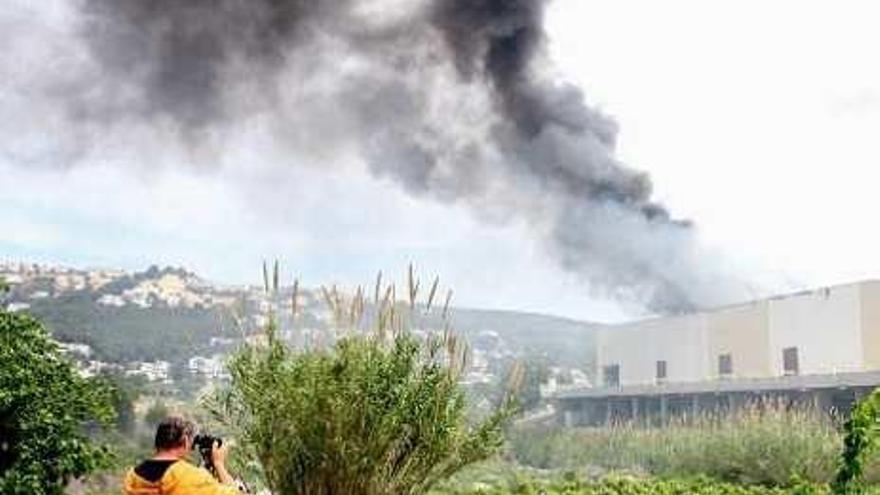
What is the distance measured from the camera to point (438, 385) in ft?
22.5

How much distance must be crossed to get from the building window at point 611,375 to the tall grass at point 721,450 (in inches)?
1062

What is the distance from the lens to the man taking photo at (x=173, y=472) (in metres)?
3.58

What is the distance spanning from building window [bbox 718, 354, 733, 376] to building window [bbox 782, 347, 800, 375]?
3.44 m

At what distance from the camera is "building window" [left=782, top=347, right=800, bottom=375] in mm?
38250

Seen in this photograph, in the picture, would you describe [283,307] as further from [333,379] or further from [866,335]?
[866,335]

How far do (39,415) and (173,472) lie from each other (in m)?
4.36

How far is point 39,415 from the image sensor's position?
7.62 m

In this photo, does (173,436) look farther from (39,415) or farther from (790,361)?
(790,361)

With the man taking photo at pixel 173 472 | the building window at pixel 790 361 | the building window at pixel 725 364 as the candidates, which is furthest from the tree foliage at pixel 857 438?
the building window at pixel 725 364

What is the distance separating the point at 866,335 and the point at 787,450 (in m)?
21.6

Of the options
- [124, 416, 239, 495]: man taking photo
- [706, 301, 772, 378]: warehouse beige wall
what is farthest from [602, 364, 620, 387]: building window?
[124, 416, 239, 495]: man taking photo

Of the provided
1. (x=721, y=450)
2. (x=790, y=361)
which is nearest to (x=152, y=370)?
(x=790, y=361)

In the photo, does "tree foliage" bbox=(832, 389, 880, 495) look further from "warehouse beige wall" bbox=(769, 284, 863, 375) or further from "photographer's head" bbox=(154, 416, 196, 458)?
"warehouse beige wall" bbox=(769, 284, 863, 375)

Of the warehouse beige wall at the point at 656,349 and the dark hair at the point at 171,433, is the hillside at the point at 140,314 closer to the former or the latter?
the warehouse beige wall at the point at 656,349
